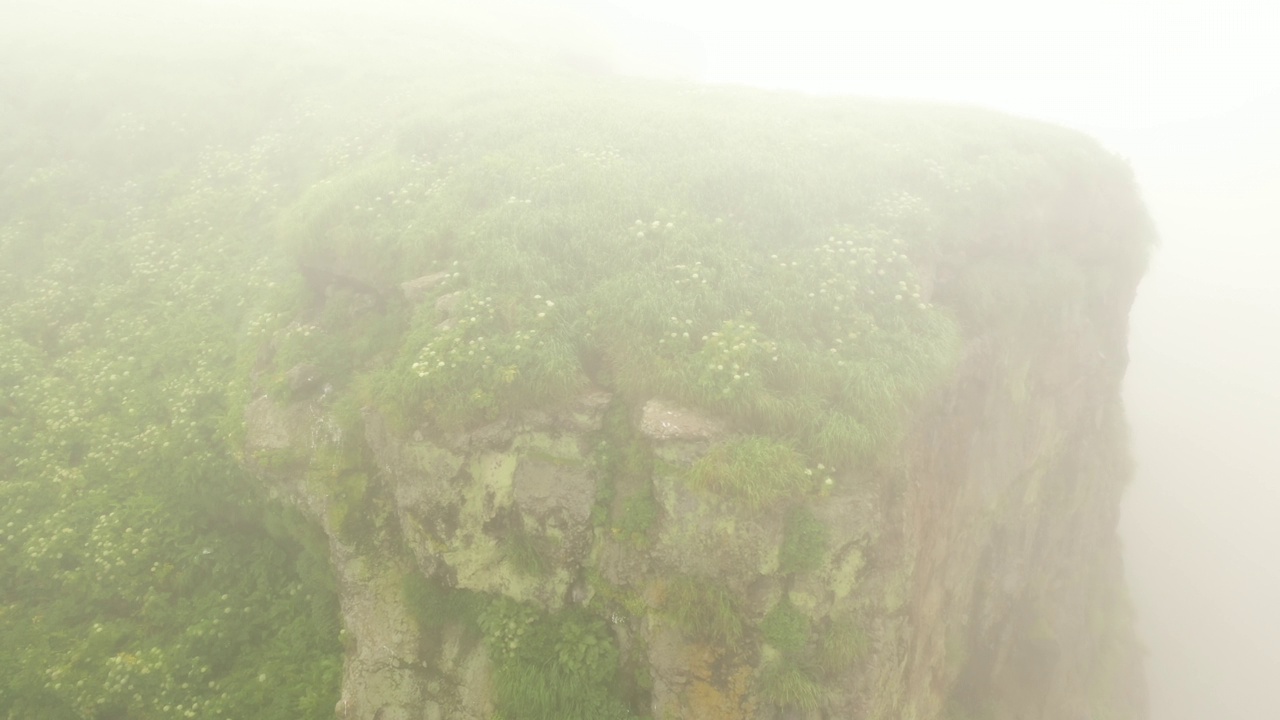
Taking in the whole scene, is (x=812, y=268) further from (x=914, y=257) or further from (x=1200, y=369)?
(x=1200, y=369)

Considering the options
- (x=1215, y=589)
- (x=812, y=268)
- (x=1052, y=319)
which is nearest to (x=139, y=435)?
(x=812, y=268)

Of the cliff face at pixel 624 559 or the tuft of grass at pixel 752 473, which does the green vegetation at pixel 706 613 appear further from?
the tuft of grass at pixel 752 473

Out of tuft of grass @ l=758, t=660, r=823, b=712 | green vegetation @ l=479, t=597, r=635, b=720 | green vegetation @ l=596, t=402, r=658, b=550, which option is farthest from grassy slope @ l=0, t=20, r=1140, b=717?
tuft of grass @ l=758, t=660, r=823, b=712

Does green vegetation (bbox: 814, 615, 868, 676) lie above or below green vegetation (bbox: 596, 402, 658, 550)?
below

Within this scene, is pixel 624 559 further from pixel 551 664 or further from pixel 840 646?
pixel 840 646

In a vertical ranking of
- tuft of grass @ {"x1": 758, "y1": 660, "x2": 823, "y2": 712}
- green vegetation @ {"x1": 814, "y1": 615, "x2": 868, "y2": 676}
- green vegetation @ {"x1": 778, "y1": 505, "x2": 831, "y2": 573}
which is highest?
green vegetation @ {"x1": 778, "y1": 505, "x2": 831, "y2": 573}

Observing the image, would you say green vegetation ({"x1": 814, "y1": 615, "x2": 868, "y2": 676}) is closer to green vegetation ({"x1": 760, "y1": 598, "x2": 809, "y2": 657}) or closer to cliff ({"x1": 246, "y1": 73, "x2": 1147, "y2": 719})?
cliff ({"x1": 246, "y1": 73, "x2": 1147, "y2": 719})

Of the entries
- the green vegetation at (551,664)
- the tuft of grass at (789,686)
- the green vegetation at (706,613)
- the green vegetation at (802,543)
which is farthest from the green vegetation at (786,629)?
the green vegetation at (551,664)
